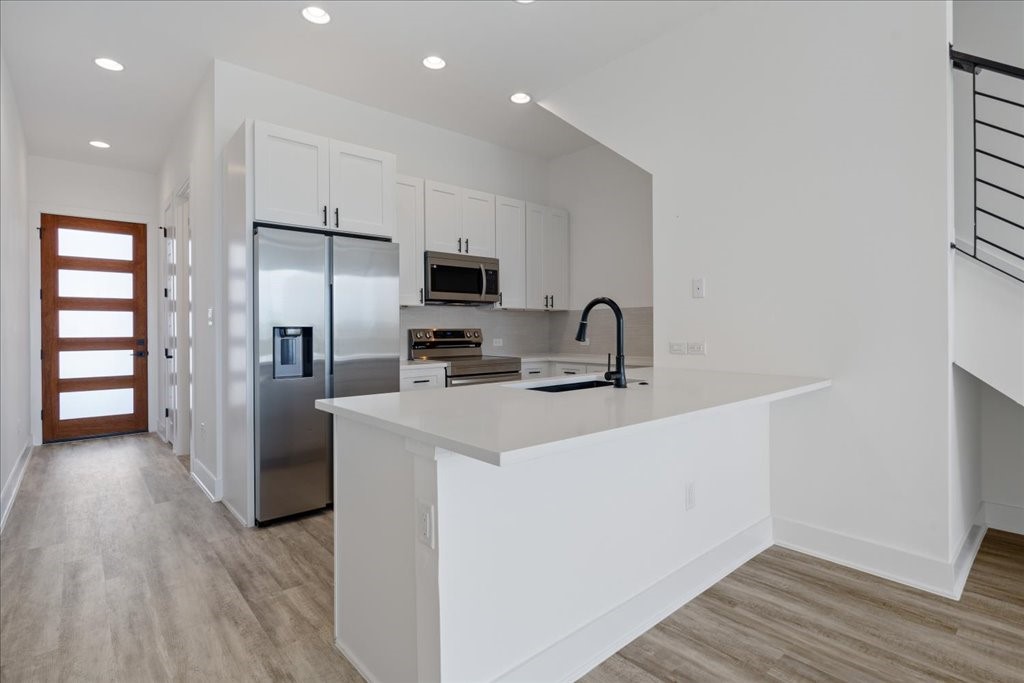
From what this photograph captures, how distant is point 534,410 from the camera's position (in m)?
1.63

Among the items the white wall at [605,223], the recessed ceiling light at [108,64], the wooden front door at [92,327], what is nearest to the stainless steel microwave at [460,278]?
the white wall at [605,223]

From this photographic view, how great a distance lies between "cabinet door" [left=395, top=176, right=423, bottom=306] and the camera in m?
4.09

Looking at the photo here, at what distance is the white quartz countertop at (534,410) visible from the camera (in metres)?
1.20

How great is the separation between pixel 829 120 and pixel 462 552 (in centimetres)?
251

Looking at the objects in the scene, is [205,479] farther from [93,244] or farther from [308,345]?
[93,244]

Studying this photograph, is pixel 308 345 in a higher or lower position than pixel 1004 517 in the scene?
higher

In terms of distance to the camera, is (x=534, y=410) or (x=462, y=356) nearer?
(x=534, y=410)

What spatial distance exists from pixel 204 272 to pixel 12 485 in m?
1.93

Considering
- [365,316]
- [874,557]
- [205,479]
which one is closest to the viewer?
[874,557]

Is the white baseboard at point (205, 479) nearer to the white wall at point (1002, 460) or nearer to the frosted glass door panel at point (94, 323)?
the frosted glass door panel at point (94, 323)

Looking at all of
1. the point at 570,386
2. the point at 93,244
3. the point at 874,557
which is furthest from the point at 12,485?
the point at 874,557

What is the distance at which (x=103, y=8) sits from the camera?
2.83m

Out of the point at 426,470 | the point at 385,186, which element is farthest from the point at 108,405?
the point at 426,470

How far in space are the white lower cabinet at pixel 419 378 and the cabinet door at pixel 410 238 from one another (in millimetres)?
568
